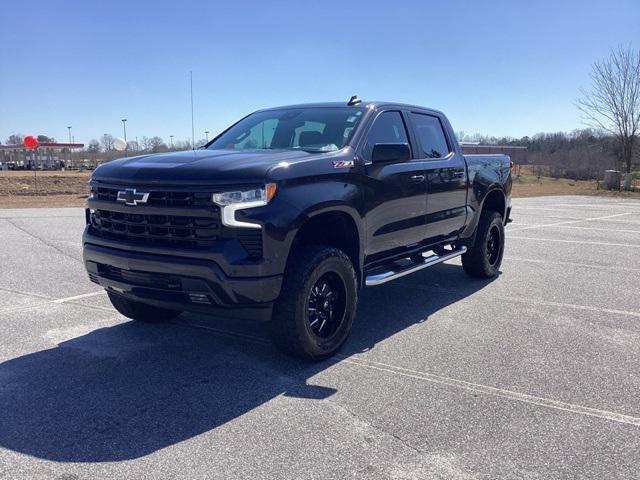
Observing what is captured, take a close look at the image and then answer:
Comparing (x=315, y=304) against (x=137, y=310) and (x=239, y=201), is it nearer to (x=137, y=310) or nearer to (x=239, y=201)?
(x=239, y=201)

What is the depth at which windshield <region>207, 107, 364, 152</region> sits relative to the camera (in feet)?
16.7

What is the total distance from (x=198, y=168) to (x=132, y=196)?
551 mm

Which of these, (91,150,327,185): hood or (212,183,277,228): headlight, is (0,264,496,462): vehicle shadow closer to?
(212,183,277,228): headlight

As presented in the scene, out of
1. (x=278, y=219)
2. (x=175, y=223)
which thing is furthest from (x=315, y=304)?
(x=175, y=223)

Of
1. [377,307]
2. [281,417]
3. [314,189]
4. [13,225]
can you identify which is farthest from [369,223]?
[13,225]

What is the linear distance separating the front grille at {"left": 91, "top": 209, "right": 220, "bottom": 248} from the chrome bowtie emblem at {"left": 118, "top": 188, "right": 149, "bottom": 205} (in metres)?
0.10

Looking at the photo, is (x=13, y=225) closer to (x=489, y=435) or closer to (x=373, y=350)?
(x=373, y=350)

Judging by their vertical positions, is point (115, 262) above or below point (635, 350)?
above

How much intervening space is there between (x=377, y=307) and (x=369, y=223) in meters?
1.50

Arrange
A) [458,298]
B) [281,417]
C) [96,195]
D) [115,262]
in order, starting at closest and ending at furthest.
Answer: [281,417] → [115,262] → [96,195] → [458,298]

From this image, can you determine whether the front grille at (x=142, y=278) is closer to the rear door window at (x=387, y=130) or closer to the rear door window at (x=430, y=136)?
the rear door window at (x=387, y=130)

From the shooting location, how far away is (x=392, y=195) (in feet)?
17.1

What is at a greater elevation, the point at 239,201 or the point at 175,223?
the point at 239,201

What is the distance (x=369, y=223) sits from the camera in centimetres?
491
